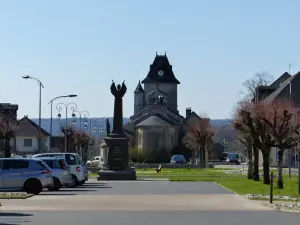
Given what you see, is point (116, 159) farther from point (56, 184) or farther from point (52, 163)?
point (56, 184)

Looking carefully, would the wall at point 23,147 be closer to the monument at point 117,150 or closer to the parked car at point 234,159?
the parked car at point 234,159

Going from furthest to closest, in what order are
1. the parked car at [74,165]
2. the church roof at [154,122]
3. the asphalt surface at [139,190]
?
the church roof at [154,122]
the parked car at [74,165]
the asphalt surface at [139,190]

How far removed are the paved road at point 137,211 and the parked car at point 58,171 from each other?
5375mm

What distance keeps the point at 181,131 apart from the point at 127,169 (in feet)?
303

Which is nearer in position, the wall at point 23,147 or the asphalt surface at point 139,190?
the asphalt surface at point 139,190

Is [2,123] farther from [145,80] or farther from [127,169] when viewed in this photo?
[145,80]

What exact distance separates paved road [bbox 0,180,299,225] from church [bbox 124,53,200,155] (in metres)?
97.9

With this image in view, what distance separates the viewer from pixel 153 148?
133375mm

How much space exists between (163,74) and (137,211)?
485 ft

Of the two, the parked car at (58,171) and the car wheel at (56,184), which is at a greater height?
the parked car at (58,171)

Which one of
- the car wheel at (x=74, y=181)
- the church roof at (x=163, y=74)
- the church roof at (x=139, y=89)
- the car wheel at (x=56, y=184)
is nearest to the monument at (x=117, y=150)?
the car wheel at (x=74, y=181)

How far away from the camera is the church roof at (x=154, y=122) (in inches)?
5563

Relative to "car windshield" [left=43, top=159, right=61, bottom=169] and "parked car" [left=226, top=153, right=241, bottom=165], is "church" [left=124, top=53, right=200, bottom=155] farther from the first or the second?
"car windshield" [left=43, top=159, right=61, bottom=169]

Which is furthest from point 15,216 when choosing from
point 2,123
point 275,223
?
point 2,123
